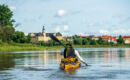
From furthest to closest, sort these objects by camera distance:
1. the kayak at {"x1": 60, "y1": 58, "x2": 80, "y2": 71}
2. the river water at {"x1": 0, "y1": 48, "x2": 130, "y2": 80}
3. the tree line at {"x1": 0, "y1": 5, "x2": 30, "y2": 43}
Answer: the tree line at {"x1": 0, "y1": 5, "x2": 30, "y2": 43} → the kayak at {"x1": 60, "y1": 58, "x2": 80, "y2": 71} → the river water at {"x1": 0, "y1": 48, "x2": 130, "y2": 80}

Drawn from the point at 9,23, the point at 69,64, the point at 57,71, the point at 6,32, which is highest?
the point at 9,23

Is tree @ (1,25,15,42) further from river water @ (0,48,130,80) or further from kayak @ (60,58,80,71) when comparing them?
kayak @ (60,58,80,71)

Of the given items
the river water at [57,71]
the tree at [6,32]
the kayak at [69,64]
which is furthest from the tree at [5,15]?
the kayak at [69,64]

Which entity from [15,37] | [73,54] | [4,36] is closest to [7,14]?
[15,37]

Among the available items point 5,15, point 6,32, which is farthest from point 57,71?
point 5,15

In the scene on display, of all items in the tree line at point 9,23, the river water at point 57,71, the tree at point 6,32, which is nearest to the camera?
the river water at point 57,71

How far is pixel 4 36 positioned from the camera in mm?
134125

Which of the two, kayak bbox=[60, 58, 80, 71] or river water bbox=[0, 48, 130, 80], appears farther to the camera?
kayak bbox=[60, 58, 80, 71]

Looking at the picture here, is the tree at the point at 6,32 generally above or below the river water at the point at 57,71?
above

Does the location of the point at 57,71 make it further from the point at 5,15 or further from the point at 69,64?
the point at 5,15

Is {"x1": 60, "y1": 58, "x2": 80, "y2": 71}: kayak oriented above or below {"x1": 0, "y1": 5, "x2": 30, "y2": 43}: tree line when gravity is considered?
below

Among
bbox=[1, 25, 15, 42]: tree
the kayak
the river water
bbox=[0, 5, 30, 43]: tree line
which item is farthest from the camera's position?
bbox=[0, 5, 30, 43]: tree line

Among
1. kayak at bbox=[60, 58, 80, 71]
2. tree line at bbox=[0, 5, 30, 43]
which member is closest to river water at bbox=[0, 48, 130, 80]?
kayak at bbox=[60, 58, 80, 71]

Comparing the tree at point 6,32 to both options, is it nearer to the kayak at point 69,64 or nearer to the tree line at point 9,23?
the tree line at point 9,23
